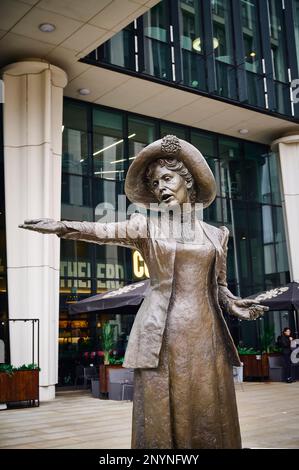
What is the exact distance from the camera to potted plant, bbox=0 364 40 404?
11.3 meters

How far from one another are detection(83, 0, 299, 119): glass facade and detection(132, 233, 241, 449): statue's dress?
516 inches

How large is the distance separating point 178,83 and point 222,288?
14253 millimetres

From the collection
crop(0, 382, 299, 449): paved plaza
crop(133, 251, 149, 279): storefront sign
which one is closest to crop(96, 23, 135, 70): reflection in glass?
crop(133, 251, 149, 279): storefront sign

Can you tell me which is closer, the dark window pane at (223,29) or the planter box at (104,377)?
the planter box at (104,377)

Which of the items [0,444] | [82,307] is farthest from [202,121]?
[0,444]

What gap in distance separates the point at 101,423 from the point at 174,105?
39.7 ft

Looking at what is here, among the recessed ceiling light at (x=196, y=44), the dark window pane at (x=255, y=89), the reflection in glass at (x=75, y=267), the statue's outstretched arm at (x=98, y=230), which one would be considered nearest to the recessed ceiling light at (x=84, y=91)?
the recessed ceiling light at (x=196, y=44)

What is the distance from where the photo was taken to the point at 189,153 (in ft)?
10.2

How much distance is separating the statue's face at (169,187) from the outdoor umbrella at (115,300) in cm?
873

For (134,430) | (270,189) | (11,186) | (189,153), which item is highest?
(270,189)

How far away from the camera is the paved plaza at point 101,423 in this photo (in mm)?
6785

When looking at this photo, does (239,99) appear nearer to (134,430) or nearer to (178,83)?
(178,83)

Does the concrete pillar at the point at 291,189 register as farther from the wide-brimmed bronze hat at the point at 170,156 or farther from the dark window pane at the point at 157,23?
the wide-brimmed bronze hat at the point at 170,156

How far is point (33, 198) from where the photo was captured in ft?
44.4
